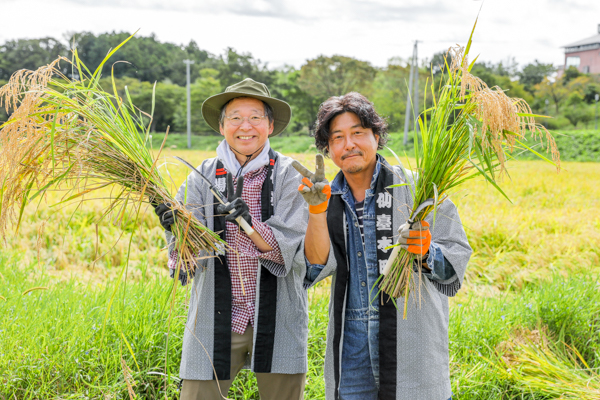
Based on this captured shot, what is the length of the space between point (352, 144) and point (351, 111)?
0.15 meters

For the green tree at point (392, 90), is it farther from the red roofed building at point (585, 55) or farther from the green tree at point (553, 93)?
the red roofed building at point (585, 55)

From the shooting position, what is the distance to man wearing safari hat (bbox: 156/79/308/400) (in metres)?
1.98

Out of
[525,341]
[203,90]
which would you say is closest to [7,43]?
[203,90]

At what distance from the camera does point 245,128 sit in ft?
6.56

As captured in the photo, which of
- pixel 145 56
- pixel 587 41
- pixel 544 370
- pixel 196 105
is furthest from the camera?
pixel 587 41

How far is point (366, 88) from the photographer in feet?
133

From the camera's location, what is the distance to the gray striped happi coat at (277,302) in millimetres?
1973

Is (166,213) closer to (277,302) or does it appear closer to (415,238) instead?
(277,302)

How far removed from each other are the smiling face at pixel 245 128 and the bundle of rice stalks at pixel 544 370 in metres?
2.13

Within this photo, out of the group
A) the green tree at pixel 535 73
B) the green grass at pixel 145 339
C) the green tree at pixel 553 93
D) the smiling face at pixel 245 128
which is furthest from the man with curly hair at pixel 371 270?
the green tree at pixel 535 73

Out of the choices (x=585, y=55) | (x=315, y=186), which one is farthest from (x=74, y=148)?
(x=585, y=55)

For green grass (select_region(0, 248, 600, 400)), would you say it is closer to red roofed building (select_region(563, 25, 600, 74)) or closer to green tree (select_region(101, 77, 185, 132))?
green tree (select_region(101, 77, 185, 132))

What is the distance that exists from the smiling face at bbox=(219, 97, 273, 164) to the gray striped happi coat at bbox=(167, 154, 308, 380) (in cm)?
16

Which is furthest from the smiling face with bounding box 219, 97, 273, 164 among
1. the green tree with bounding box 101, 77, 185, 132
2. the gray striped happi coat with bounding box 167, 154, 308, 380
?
the green tree with bounding box 101, 77, 185, 132
